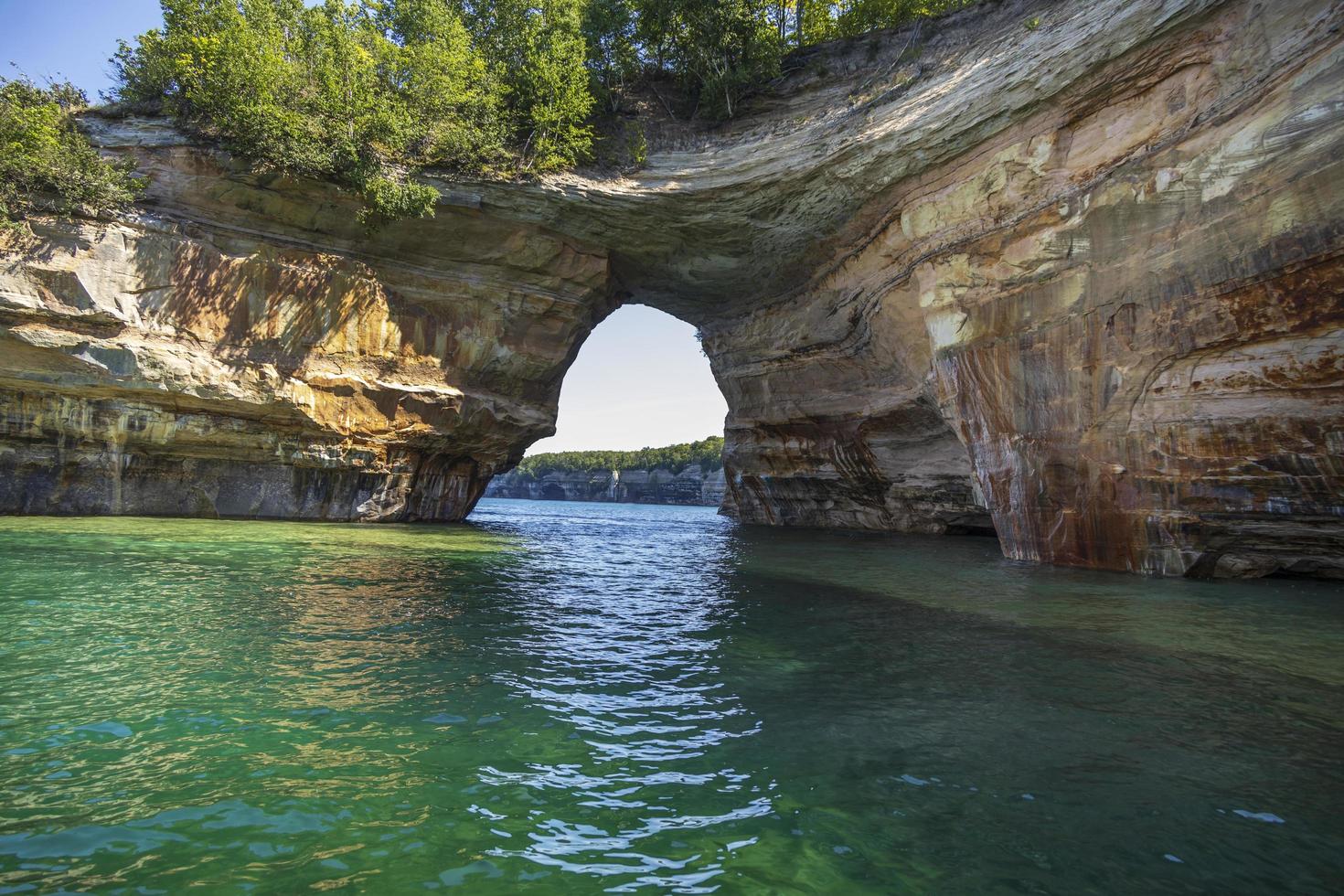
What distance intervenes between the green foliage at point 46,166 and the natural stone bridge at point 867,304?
796mm

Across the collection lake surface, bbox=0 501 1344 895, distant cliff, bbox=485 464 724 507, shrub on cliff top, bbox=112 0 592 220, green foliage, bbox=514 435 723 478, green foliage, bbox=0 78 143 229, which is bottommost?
lake surface, bbox=0 501 1344 895

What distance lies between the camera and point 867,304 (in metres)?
22.6

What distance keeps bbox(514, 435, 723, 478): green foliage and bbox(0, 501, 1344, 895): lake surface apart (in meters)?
75.8

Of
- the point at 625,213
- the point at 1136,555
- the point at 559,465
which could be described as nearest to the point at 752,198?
the point at 625,213

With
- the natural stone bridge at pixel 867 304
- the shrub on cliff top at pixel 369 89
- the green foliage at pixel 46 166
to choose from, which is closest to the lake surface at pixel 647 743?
the natural stone bridge at pixel 867 304

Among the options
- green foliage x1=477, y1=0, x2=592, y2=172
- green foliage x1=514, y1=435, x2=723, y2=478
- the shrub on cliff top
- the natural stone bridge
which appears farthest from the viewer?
green foliage x1=514, y1=435, x2=723, y2=478

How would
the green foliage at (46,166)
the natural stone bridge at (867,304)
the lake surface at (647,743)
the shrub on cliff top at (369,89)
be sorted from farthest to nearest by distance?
1. the shrub on cliff top at (369,89)
2. the green foliage at (46,166)
3. the natural stone bridge at (867,304)
4. the lake surface at (647,743)

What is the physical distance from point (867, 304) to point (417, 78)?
55.3ft

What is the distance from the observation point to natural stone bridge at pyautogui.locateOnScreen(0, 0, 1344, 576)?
11.8 metres

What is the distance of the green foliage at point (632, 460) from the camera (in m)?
95.9

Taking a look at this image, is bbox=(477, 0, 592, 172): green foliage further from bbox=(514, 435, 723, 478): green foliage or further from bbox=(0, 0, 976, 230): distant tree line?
bbox=(514, 435, 723, 478): green foliage

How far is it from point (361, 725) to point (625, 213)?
21.1 meters

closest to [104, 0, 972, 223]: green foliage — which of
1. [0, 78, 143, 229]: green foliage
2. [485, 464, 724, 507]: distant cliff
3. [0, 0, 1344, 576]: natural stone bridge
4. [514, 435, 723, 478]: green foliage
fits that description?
[0, 0, 1344, 576]: natural stone bridge

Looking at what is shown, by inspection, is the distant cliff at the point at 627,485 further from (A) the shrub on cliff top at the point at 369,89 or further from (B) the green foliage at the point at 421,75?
(A) the shrub on cliff top at the point at 369,89
